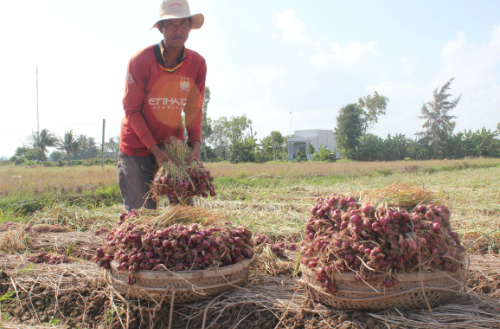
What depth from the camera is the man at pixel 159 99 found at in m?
2.73

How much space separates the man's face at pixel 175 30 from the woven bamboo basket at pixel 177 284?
1757mm

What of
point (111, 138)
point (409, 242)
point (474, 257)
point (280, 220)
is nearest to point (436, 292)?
point (409, 242)

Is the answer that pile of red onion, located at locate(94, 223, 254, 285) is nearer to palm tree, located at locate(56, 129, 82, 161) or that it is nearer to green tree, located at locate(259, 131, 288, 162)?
green tree, located at locate(259, 131, 288, 162)

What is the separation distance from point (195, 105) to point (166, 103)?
321 mm

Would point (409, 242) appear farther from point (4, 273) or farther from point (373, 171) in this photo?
point (373, 171)

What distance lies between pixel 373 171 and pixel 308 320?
575 inches

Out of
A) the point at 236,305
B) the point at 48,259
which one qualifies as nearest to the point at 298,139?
the point at 48,259

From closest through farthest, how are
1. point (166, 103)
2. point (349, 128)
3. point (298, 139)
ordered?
point (166, 103) < point (349, 128) < point (298, 139)

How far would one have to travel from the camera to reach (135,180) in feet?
9.68

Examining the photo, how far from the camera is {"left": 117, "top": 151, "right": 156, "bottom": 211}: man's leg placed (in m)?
2.96

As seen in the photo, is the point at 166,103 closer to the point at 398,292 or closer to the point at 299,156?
the point at 398,292

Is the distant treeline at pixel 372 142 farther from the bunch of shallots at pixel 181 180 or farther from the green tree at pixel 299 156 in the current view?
the bunch of shallots at pixel 181 180

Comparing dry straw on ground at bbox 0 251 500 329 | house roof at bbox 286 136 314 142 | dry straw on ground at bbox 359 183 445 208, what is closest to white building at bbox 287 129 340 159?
house roof at bbox 286 136 314 142

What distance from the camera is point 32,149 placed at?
51.0 m
